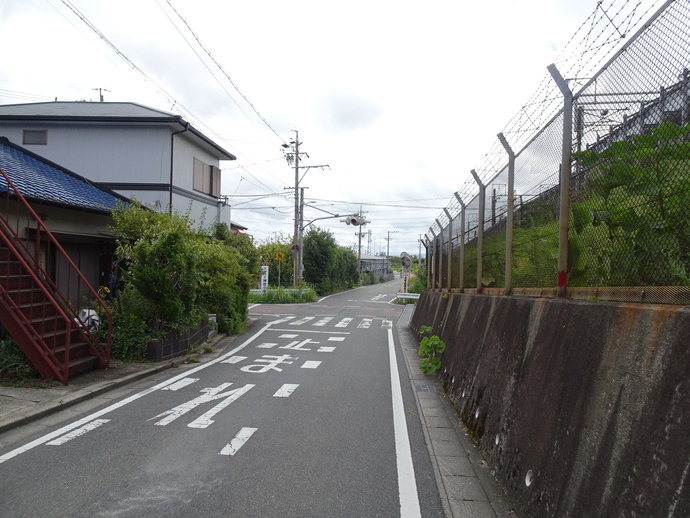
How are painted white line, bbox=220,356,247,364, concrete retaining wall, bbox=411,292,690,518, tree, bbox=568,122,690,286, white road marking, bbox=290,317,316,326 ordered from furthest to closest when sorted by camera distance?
white road marking, bbox=290,317,316,326 → painted white line, bbox=220,356,247,364 → tree, bbox=568,122,690,286 → concrete retaining wall, bbox=411,292,690,518

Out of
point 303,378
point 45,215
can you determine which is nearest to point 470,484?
point 303,378

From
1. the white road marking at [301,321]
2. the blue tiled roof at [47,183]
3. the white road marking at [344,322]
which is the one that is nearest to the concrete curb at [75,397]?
the blue tiled roof at [47,183]

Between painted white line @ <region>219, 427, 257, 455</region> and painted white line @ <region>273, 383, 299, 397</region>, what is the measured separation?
1.72m

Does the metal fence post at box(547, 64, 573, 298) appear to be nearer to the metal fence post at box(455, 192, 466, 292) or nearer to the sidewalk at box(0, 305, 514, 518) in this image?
the sidewalk at box(0, 305, 514, 518)

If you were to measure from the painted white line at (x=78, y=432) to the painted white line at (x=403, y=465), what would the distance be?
339 cm

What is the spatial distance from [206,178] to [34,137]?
598cm

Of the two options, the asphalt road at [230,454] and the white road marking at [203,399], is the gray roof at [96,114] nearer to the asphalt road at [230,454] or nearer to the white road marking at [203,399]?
the asphalt road at [230,454]

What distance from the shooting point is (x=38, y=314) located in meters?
7.72

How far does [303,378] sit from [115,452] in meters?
4.10

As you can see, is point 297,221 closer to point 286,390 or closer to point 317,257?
point 317,257

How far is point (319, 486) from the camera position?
4.00m

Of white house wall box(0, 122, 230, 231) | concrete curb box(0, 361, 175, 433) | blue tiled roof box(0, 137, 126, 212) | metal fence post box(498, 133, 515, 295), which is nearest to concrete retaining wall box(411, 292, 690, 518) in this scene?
metal fence post box(498, 133, 515, 295)

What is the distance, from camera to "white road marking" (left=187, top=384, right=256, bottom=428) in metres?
5.63

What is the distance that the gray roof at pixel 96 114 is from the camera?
53.0 ft
